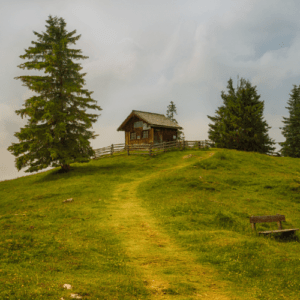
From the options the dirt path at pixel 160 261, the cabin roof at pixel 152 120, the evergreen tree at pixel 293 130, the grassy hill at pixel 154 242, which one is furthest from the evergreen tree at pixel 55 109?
the evergreen tree at pixel 293 130

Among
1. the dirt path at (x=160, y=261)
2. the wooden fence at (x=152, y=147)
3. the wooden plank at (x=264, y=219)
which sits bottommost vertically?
the dirt path at (x=160, y=261)

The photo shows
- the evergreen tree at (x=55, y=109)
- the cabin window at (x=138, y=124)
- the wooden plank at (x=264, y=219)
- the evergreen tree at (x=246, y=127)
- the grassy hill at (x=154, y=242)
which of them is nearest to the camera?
the grassy hill at (x=154, y=242)

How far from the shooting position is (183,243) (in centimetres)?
1076

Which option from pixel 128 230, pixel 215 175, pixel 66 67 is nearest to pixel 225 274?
pixel 128 230

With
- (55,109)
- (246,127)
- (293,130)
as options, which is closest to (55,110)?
(55,109)

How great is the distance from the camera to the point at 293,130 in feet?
153

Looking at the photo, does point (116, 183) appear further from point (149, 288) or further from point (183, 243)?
point (149, 288)

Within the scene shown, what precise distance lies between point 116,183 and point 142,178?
290cm

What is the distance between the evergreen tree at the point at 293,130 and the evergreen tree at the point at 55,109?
35.5 meters

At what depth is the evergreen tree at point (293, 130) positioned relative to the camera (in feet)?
151

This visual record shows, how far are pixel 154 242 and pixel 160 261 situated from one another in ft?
6.41

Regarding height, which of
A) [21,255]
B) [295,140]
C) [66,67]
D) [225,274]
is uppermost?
[66,67]

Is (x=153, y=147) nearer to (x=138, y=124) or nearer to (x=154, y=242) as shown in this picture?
(x=138, y=124)

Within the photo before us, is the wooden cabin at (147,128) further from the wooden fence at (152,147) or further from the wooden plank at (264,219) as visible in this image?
the wooden plank at (264,219)
